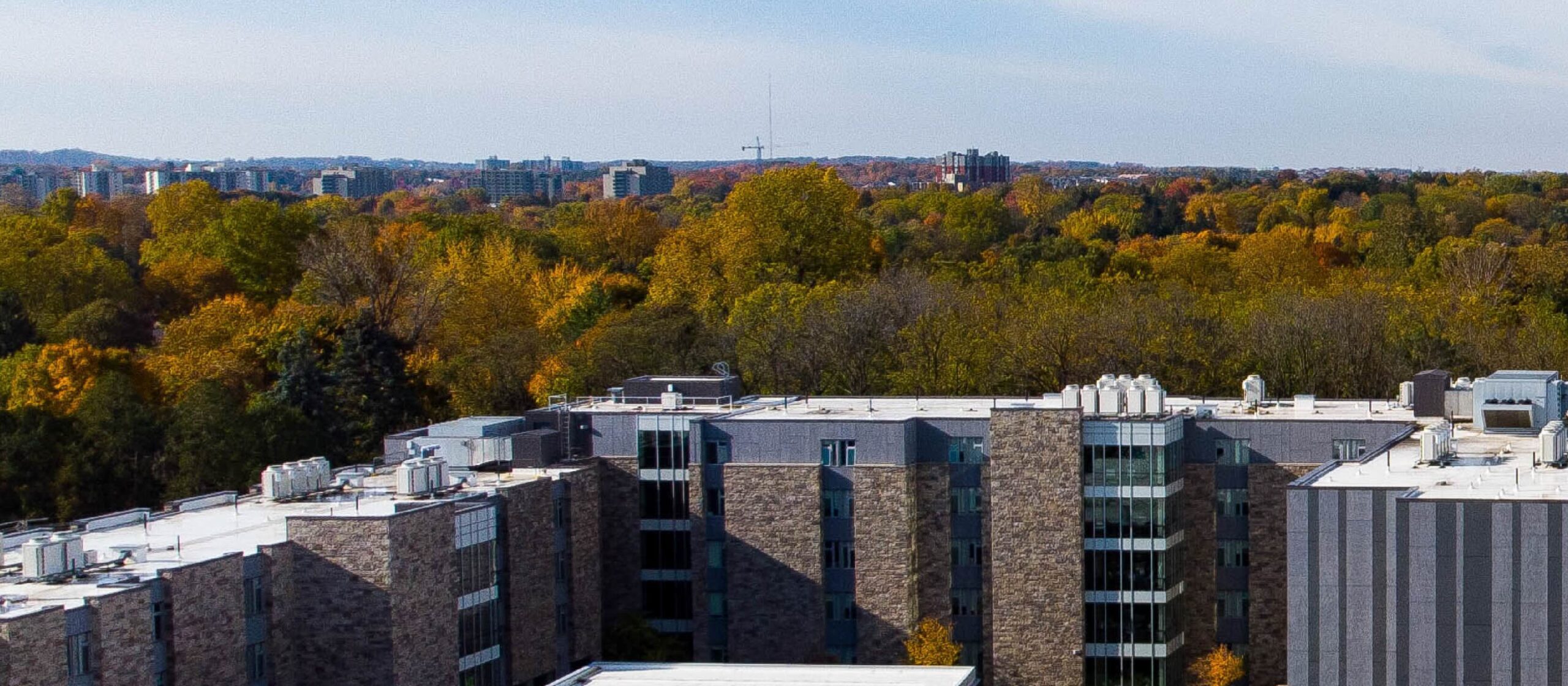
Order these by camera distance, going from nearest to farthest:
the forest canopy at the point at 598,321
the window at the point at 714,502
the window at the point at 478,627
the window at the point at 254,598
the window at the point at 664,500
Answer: the window at the point at 254,598, the window at the point at 478,627, the window at the point at 714,502, the window at the point at 664,500, the forest canopy at the point at 598,321

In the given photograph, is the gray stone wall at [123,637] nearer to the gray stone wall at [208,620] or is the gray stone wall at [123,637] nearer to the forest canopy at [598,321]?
the gray stone wall at [208,620]

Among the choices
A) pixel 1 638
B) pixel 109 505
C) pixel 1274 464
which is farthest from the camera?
pixel 109 505

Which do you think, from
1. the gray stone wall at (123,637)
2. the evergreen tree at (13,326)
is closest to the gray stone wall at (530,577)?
the gray stone wall at (123,637)

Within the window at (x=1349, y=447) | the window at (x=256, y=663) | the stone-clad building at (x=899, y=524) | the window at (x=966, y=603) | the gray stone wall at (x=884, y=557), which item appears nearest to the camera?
the window at (x=256, y=663)

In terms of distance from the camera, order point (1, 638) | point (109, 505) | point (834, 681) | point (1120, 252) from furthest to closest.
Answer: point (1120, 252) → point (109, 505) → point (834, 681) → point (1, 638)

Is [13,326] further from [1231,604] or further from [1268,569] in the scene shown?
[1268,569]

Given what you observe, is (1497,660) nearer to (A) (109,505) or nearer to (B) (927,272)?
(A) (109,505)

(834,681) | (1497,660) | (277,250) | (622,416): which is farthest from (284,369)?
(1497,660)
